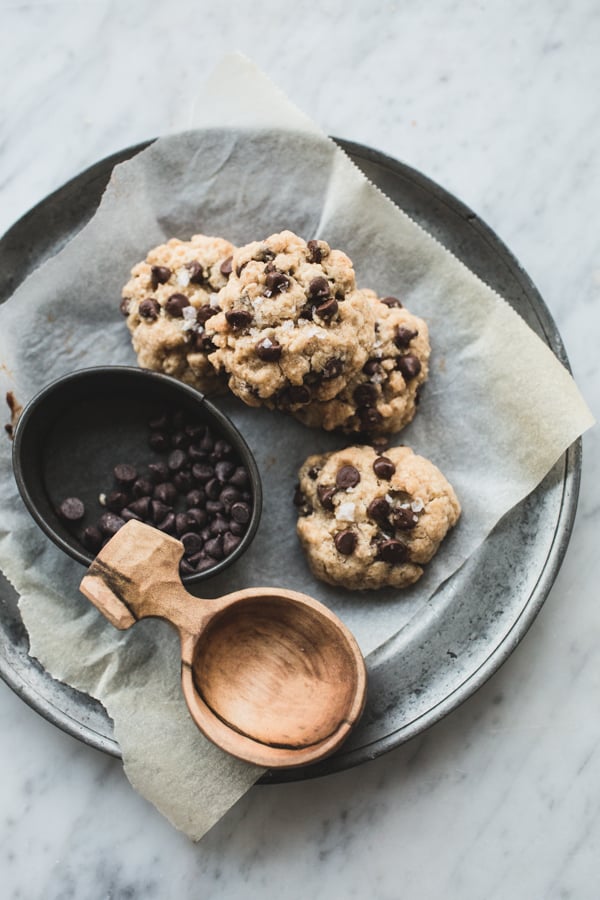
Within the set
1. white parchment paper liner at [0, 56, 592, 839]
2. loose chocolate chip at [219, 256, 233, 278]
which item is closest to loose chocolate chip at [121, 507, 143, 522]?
white parchment paper liner at [0, 56, 592, 839]

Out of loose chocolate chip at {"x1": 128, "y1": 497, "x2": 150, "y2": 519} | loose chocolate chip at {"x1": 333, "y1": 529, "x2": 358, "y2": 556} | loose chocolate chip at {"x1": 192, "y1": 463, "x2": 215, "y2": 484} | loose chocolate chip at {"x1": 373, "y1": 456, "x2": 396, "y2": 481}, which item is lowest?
loose chocolate chip at {"x1": 128, "y1": 497, "x2": 150, "y2": 519}

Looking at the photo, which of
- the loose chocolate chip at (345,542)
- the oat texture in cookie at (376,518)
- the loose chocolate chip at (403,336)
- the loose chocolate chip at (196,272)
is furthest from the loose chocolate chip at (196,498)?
the loose chocolate chip at (403,336)

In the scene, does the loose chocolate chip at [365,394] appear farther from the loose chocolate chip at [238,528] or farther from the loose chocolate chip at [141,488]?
the loose chocolate chip at [141,488]

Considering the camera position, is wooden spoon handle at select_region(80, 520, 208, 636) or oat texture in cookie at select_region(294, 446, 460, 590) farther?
oat texture in cookie at select_region(294, 446, 460, 590)

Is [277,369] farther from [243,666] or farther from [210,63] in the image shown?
[210,63]

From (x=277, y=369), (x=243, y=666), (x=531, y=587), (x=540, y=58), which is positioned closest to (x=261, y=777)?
(x=243, y=666)

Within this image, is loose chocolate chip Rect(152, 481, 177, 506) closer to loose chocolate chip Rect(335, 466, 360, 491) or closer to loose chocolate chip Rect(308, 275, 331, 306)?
loose chocolate chip Rect(335, 466, 360, 491)
